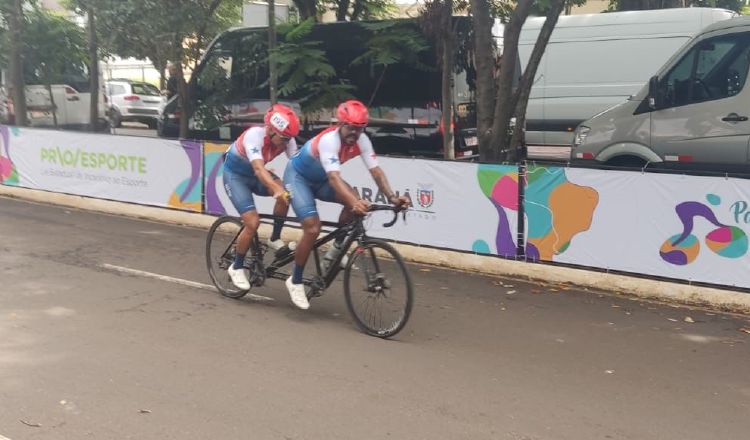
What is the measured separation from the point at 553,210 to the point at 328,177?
9.97 ft

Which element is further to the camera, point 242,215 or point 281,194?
point 242,215

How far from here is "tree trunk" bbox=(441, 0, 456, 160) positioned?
1053 cm

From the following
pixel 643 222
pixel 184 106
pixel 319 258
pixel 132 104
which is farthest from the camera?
pixel 132 104

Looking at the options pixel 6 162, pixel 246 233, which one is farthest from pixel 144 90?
pixel 246 233

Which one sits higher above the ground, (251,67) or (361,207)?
(251,67)

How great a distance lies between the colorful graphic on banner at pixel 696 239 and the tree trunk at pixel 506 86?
3.18 m

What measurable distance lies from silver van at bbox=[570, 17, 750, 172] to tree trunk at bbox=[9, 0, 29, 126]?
444 inches

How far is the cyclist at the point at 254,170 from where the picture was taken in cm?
632

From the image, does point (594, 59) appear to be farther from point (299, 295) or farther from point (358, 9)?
point (299, 295)

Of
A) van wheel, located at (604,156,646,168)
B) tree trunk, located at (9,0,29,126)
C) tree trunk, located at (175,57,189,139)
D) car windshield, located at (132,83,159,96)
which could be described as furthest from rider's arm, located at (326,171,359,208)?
car windshield, located at (132,83,159,96)

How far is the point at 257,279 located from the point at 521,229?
9.84ft

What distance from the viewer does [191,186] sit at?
1084cm

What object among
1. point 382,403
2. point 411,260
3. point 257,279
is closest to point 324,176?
point 257,279

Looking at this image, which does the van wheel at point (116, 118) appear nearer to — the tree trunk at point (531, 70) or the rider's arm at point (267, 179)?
the tree trunk at point (531, 70)
